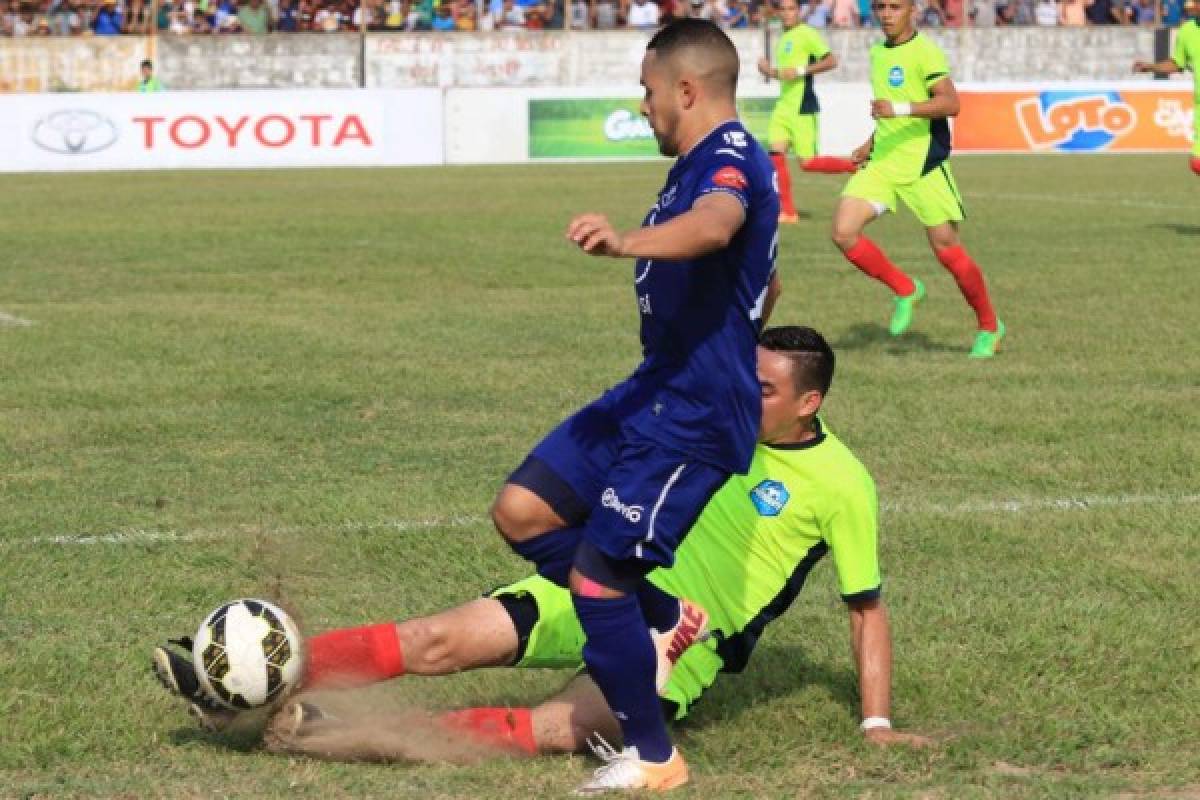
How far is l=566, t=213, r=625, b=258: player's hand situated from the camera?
398 centimetres

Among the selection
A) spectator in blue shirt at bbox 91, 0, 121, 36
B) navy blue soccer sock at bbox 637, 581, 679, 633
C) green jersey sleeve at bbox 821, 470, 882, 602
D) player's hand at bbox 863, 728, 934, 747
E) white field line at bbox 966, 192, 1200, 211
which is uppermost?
green jersey sleeve at bbox 821, 470, 882, 602

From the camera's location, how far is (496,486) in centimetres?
803

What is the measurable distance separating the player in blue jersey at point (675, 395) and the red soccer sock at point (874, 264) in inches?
308

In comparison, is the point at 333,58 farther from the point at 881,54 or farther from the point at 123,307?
the point at 881,54

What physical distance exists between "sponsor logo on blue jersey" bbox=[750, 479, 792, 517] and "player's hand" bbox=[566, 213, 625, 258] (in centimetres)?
124

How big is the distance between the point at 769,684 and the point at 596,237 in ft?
6.20

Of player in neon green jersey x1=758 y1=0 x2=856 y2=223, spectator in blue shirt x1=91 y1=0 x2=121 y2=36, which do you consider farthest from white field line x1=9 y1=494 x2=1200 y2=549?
spectator in blue shirt x1=91 y1=0 x2=121 y2=36

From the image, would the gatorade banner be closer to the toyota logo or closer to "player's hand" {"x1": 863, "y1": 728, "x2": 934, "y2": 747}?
the toyota logo

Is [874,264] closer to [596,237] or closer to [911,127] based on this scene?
[911,127]

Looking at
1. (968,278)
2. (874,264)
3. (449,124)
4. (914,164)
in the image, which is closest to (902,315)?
(874,264)

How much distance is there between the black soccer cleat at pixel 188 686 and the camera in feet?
15.5

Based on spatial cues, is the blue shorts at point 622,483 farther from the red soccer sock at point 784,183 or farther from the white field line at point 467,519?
the red soccer sock at point 784,183

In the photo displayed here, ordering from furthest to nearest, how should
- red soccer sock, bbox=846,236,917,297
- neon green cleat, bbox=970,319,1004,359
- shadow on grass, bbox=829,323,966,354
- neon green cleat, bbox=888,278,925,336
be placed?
neon green cleat, bbox=888,278,925,336, red soccer sock, bbox=846,236,917,297, shadow on grass, bbox=829,323,966,354, neon green cleat, bbox=970,319,1004,359

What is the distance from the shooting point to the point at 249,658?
4746 millimetres
